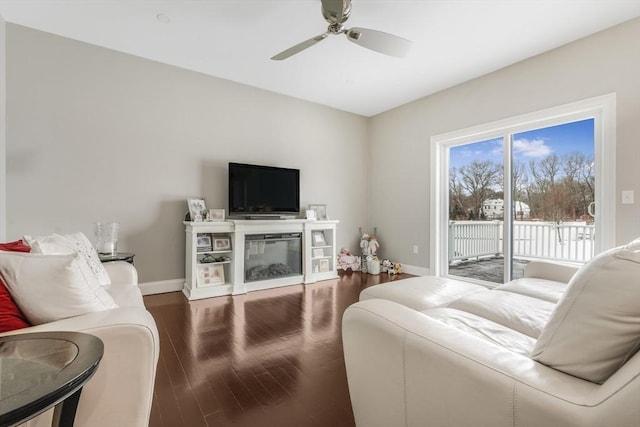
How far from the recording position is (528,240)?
343 cm

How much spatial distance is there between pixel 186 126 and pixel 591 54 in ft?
14.3

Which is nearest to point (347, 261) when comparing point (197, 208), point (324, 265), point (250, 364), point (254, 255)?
point (324, 265)

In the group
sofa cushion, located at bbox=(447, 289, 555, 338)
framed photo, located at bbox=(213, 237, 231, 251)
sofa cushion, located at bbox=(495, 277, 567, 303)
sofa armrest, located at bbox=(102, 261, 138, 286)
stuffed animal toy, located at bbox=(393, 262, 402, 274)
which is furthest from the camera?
stuffed animal toy, located at bbox=(393, 262, 402, 274)

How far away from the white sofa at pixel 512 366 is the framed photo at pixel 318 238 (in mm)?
3214

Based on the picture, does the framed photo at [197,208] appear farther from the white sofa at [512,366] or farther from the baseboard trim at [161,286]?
the white sofa at [512,366]

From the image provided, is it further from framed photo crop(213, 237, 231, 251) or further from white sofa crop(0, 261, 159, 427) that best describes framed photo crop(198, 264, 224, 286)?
white sofa crop(0, 261, 159, 427)

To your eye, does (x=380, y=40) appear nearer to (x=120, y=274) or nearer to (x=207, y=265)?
(x=120, y=274)

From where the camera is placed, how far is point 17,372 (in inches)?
29.4

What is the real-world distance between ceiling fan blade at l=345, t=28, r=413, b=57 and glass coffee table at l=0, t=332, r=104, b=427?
8.23ft

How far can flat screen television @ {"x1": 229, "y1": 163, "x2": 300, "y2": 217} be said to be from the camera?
3764 mm

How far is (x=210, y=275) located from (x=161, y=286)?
0.57 meters

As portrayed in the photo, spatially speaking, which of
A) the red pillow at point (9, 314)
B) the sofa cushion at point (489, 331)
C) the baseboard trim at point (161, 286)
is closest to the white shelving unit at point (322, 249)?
the baseboard trim at point (161, 286)

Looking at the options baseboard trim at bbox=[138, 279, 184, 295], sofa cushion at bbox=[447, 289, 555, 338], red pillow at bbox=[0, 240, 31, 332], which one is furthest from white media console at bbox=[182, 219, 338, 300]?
sofa cushion at bbox=[447, 289, 555, 338]

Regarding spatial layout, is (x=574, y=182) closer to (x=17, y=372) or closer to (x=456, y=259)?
(x=456, y=259)
